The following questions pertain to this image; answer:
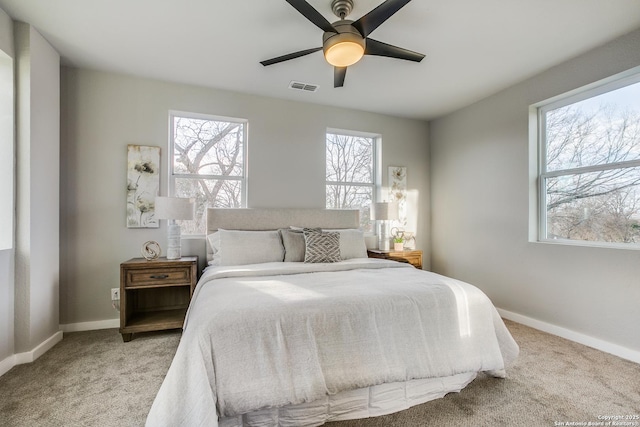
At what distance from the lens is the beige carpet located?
170 cm

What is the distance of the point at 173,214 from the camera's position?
2.94 meters

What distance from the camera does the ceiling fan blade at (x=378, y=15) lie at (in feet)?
5.49

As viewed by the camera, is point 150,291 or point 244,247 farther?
point 150,291

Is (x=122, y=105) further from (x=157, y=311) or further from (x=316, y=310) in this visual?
(x=316, y=310)

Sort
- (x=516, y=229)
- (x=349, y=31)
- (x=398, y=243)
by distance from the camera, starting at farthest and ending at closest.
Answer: (x=398, y=243), (x=516, y=229), (x=349, y=31)

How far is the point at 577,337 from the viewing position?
281 centimetres

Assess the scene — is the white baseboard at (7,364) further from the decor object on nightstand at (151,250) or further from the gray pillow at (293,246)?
the gray pillow at (293,246)

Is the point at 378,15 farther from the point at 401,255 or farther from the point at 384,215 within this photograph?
the point at 401,255

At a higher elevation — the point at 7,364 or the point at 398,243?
the point at 398,243

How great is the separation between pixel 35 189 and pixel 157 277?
3.93ft

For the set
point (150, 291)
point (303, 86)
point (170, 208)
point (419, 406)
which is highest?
point (303, 86)

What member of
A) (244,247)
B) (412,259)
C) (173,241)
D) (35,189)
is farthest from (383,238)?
(35,189)

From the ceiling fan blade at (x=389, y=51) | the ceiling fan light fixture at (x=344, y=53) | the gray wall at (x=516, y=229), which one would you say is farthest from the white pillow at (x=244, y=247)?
the gray wall at (x=516, y=229)

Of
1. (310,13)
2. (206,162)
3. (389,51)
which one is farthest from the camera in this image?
(206,162)
